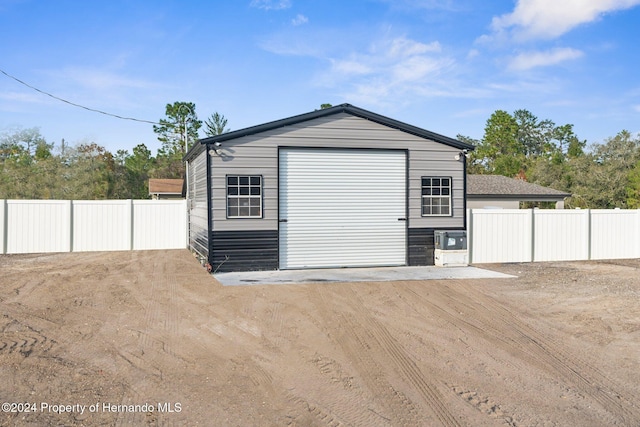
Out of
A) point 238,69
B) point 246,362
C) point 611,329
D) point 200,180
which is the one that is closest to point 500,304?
point 611,329

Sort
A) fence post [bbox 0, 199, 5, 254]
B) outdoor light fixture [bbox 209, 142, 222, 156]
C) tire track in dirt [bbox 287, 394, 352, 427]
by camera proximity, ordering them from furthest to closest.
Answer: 1. fence post [bbox 0, 199, 5, 254]
2. outdoor light fixture [bbox 209, 142, 222, 156]
3. tire track in dirt [bbox 287, 394, 352, 427]

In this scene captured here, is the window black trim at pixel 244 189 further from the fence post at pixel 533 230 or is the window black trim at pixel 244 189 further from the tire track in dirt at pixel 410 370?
the fence post at pixel 533 230

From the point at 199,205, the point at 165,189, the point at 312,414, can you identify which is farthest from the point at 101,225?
the point at 165,189

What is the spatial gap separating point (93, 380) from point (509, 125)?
203 ft

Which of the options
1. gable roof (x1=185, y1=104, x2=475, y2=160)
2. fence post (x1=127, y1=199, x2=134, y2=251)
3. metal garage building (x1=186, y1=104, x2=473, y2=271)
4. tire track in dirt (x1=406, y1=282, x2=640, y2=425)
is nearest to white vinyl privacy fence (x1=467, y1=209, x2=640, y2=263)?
metal garage building (x1=186, y1=104, x2=473, y2=271)

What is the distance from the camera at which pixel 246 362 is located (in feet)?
19.0

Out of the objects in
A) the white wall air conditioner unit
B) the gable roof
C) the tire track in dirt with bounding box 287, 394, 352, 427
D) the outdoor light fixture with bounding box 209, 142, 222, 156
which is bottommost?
the tire track in dirt with bounding box 287, 394, 352, 427

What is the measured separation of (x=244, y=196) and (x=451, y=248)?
594cm

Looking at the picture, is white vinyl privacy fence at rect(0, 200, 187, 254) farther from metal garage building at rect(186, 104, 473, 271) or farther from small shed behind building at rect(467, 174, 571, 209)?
small shed behind building at rect(467, 174, 571, 209)

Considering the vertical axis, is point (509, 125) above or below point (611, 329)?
Result: above

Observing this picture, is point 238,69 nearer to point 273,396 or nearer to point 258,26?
point 258,26

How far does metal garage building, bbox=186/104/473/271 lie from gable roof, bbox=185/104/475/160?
28mm

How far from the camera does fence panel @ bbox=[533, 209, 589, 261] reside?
15.2m

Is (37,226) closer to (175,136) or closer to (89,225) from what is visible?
(89,225)
